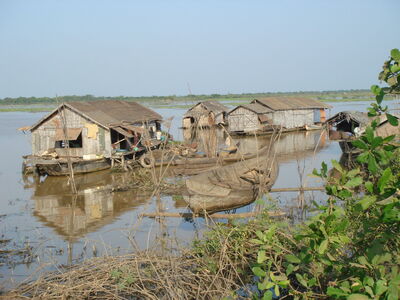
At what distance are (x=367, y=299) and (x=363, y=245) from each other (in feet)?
3.29

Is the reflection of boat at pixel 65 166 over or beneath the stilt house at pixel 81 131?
beneath

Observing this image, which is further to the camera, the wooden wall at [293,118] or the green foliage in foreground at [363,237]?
the wooden wall at [293,118]

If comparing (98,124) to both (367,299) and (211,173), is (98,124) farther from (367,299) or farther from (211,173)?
(367,299)

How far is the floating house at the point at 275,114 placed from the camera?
32.2 meters

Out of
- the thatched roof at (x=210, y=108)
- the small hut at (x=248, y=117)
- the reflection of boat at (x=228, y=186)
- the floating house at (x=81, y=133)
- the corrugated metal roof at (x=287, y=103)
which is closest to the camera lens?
the reflection of boat at (x=228, y=186)

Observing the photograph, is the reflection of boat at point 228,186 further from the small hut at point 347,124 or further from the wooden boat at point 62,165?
the small hut at point 347,124

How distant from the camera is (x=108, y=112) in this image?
20.7m

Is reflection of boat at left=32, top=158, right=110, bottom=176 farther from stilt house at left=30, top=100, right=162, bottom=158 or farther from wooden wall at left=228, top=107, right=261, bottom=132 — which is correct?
wooden wall at left=228, top=107, right=261, bottom=132

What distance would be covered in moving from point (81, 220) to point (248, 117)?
70.5ft

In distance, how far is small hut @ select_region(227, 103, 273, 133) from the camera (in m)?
32.0

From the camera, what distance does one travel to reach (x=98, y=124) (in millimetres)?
18625

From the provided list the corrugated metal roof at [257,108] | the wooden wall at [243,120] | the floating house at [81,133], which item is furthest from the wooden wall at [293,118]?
the floating house at [81,133]

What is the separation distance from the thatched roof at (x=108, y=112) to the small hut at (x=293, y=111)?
41.5 feet

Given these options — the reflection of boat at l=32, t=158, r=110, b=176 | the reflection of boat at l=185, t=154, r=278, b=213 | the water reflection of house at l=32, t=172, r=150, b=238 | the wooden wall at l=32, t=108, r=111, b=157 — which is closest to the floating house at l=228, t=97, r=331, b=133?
the wooden wall at l=32, t=108, r=111, b=157
